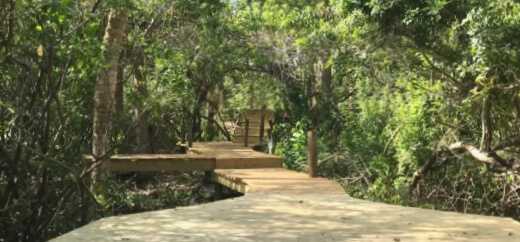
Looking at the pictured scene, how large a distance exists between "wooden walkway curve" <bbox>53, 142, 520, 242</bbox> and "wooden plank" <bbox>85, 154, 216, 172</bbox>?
3.00 metres

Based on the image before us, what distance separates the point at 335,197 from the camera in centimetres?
779

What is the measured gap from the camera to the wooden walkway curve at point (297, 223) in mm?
5629

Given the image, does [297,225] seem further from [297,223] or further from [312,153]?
[312,153]

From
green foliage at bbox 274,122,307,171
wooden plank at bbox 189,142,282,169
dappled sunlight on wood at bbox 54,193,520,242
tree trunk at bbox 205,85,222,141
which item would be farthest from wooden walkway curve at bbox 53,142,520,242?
tree trunk at bbox 205,85,222,141

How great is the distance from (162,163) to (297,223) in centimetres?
524

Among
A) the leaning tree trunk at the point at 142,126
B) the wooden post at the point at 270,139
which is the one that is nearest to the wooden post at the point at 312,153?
the leaning tree trunk at the point at 142,126

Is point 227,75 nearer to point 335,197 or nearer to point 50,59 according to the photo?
point 335,197

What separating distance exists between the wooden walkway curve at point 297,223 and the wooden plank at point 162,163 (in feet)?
9.84

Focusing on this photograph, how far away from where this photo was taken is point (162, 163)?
11109mm

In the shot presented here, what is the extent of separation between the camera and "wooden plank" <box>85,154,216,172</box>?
10.9 metres

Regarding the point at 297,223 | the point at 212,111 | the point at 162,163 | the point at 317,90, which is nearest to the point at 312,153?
the point at 162,163

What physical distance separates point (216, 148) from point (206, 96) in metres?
2.32

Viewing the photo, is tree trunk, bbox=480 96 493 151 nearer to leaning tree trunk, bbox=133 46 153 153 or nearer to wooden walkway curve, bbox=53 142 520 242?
wooden walkway curve, bbox=53 142 520 242

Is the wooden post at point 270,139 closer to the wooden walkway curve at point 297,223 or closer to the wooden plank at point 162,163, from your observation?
the wooden plank at point 162,163
